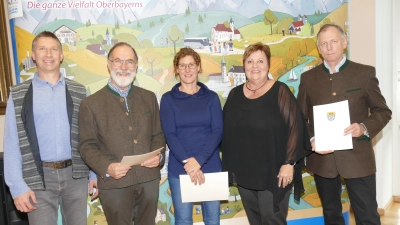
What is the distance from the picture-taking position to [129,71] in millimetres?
2367

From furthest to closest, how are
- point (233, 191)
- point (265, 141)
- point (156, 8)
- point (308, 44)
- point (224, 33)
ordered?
point (308, 44)
point (233, 191)
point (224, 33)
point (156, 8)
point (265, 141)

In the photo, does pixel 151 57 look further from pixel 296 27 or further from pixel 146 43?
pixel 296 27

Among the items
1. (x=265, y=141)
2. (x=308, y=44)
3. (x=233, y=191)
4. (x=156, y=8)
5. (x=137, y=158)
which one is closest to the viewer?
(x=137, y=158)

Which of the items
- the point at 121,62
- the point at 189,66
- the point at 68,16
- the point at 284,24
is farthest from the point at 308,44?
the point at 68,16

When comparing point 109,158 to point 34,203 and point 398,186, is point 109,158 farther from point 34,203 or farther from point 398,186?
point 398,186

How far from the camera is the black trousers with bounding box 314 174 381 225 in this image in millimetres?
2434

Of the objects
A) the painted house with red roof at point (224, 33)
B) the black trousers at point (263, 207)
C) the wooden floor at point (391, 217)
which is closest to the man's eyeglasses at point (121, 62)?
the painted house with red roof at point (224, 33)

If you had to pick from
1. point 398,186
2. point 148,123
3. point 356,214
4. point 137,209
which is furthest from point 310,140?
point 398,186

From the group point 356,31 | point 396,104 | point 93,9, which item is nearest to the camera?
point 93,9

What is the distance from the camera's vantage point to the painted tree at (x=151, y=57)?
3033mm

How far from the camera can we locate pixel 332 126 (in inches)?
94.7

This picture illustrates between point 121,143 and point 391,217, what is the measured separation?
10.7ft

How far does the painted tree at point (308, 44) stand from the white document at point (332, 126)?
3.69 ft

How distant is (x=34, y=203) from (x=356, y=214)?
7.43ft
